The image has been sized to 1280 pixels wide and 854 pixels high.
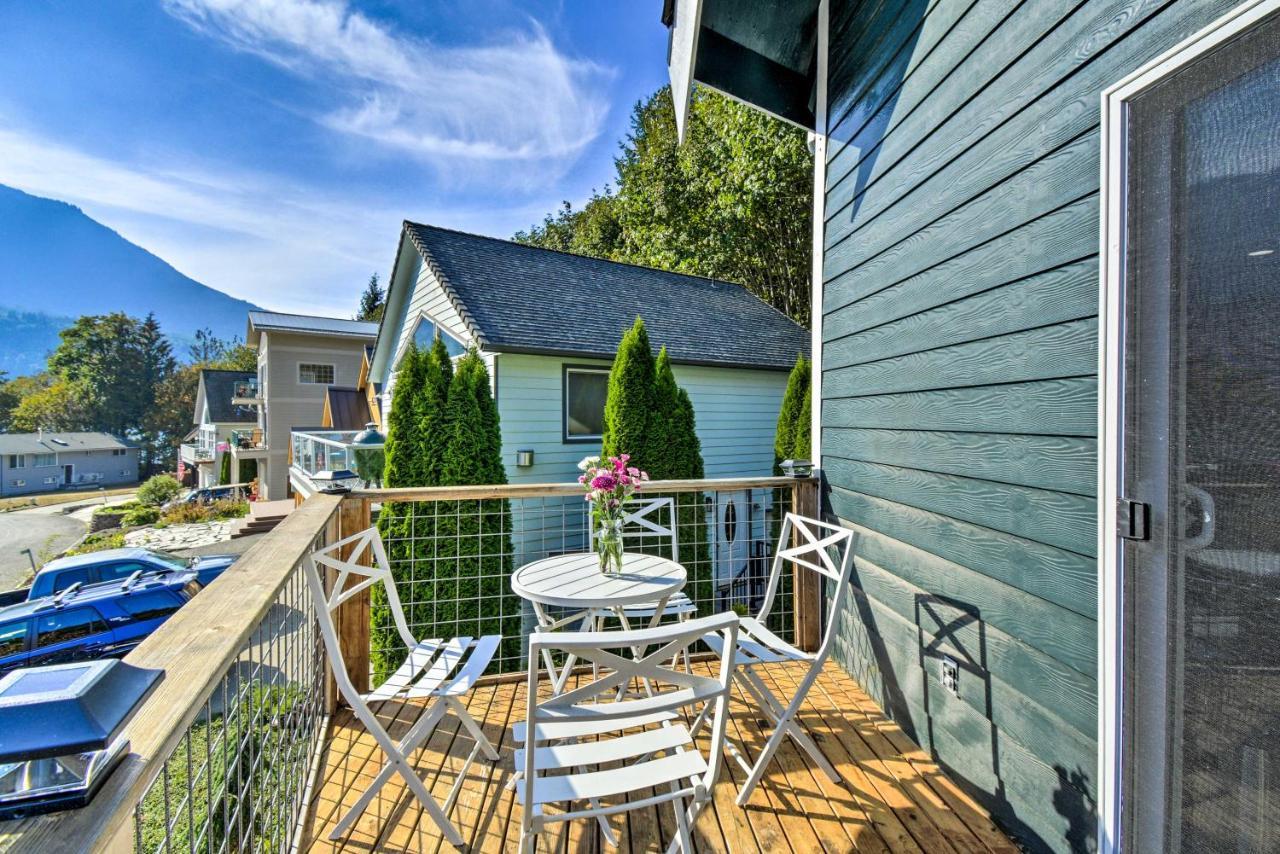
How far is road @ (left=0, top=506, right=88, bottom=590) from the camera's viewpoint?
697 inches

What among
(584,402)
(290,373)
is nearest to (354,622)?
(584,402)

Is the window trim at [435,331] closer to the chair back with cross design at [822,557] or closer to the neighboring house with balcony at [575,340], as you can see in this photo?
the neighboring house with balcony at [575,340]

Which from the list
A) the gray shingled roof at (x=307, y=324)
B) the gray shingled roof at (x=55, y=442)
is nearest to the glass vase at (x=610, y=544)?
the gray shingled roof at (x=307, y=324)

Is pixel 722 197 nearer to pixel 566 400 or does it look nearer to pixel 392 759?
pixel 566 400

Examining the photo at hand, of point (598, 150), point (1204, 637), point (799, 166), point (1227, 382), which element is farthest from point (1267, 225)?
point (598, 150)

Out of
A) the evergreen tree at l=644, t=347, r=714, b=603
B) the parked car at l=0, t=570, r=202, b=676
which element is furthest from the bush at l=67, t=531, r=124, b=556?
the evergreen tree at l=644, t=347, r=714, b=603

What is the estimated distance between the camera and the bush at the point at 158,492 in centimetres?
2355

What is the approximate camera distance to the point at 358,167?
68.0 feet

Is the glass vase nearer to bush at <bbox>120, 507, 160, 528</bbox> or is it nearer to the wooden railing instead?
the wooden railing

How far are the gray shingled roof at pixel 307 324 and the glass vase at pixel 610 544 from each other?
60.1ft

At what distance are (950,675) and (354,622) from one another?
272 cm

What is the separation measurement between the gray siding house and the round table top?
1091 millimetres

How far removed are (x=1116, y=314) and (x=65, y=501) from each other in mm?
48630

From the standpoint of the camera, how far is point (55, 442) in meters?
38.3
